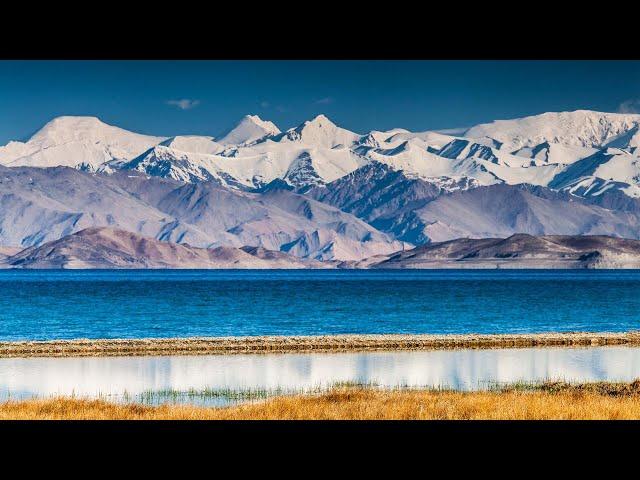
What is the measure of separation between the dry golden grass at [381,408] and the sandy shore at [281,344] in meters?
23.2

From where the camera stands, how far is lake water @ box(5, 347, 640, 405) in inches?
1353

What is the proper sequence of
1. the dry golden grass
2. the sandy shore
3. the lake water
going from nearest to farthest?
the dry golden grass < the lake water < the sandy shore

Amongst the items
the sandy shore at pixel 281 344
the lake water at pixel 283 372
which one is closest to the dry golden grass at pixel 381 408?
the lake water at pixel 283 372

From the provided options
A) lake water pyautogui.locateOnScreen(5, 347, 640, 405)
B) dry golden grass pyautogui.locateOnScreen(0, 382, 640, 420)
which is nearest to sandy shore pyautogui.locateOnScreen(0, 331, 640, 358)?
lake water pyautogui.locateOnScreen(5, 347, 640, 405)

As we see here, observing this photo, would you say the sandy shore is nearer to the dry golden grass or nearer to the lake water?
the lake water

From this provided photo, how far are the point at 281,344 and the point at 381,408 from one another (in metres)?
30.4

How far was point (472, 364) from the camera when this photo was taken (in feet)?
142

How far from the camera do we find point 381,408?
81.1 ft

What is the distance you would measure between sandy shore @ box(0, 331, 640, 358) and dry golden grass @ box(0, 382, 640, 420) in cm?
2317

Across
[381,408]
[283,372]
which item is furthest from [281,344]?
[381,408]

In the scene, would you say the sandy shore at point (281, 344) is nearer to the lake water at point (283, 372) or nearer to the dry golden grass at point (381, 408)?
the lake water at point (283, 372)
